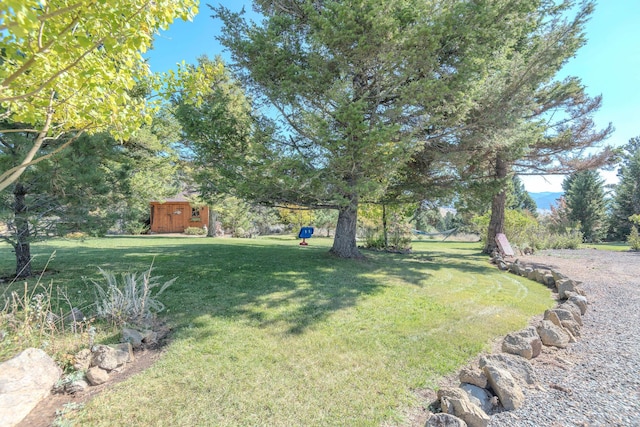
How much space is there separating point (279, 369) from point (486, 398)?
69.1 inches

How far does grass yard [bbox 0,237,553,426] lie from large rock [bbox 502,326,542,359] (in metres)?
0.29

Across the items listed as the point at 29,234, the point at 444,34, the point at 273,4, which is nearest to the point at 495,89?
the point at 444,34

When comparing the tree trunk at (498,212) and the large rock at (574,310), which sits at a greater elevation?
the tree trunk at (498,212)

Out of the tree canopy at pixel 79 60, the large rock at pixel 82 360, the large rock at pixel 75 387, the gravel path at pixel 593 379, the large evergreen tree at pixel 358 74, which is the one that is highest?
the large evergreen tree at pixel 358 74

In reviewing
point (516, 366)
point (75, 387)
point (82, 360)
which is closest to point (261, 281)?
point (82, 360)

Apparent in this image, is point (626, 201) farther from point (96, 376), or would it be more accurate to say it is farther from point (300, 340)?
point (96, 376)

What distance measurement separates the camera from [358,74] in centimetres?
699

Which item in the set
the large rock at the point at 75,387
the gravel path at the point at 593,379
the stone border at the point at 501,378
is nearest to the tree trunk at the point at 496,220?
the gravel path at the point at 593,379

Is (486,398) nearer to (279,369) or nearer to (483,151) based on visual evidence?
(279,369)

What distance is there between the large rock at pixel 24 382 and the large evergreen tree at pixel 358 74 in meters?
4.58

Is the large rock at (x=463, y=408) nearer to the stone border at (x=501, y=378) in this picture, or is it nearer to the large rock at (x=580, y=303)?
the stone border at (x=501, y=378)

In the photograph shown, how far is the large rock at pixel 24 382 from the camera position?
1946 millimetres

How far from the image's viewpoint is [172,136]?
33.9 feet

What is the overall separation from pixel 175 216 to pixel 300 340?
2101cm
